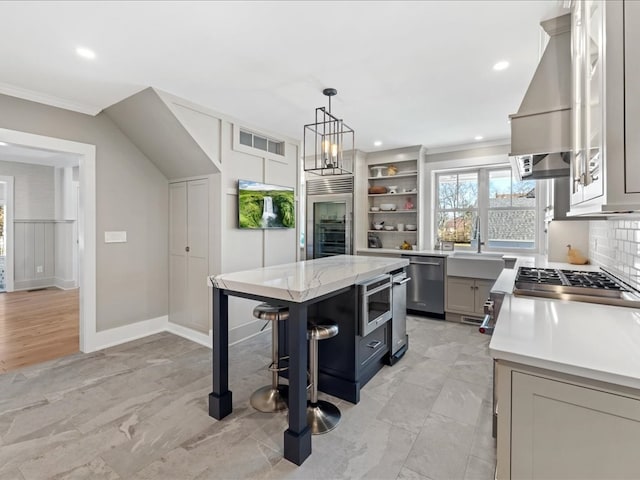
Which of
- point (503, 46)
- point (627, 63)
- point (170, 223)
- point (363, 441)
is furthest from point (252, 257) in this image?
point (627, 63)

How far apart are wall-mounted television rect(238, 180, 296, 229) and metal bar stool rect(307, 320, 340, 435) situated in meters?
1.88

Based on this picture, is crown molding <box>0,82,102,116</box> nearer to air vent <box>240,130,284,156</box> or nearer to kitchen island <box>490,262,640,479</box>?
air vent <box>240,130,284,156</box>

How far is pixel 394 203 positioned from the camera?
5.55 m

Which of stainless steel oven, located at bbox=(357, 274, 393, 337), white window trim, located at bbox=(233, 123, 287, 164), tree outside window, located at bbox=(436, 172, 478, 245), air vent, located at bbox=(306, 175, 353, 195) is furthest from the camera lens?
air vent, located at bbox=(306, 175, 353, 195)

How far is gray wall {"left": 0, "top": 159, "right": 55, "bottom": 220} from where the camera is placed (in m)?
6.12

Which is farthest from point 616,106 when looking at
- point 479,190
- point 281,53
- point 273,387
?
point 479,190

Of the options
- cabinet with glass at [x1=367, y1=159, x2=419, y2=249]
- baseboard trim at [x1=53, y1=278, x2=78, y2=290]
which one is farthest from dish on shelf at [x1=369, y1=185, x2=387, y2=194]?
baseboard trim at [x1=53, y1=278, x2=78, y2=290]

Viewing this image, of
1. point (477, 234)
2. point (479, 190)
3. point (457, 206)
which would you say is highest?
point (479, 190)

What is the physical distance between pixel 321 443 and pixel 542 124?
211 cm

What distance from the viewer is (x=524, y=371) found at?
1029 mm

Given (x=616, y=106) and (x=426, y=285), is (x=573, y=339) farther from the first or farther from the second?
(x=426, y=285)

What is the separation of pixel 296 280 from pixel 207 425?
1.13 m

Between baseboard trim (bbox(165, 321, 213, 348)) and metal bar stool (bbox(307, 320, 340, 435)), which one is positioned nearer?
metal bar stool (bbox(307, 320, 340, 435))

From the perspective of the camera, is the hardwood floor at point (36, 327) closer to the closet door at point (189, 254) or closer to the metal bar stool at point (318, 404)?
the closet door at point (189, 254)
